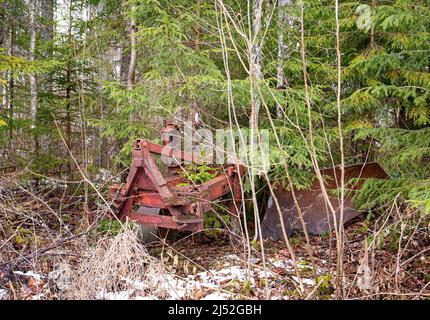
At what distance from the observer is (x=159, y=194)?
14.9 feet

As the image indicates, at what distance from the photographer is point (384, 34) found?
5996 mm

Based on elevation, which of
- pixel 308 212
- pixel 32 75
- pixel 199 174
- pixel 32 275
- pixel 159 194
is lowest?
pixel 32 275

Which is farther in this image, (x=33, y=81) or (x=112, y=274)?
(x=33, y=81)

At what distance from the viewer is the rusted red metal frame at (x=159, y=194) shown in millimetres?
4430

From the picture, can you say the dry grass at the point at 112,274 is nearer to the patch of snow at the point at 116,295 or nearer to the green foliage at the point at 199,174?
the patch of snow at the point at 116,295

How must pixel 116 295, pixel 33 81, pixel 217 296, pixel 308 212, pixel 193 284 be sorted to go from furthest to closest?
pixel 33 81
pixel 308 212
pixel 193 284
pixel 217 296
pixel 116 295

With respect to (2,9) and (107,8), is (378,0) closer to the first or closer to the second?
(107,8)

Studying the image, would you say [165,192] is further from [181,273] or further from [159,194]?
[181,273]

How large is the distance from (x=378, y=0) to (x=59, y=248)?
6.22m

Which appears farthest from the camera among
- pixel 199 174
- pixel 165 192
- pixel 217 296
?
pixel 199 174

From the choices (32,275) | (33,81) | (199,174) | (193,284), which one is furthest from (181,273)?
(33,81)

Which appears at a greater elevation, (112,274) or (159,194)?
(159,194)

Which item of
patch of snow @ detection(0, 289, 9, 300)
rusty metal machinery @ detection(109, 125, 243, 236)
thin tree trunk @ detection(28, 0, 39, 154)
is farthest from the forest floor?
thin tree trunk @ detection(28, 0, 39, 154)

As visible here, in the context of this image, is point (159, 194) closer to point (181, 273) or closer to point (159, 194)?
point (159, 194)
